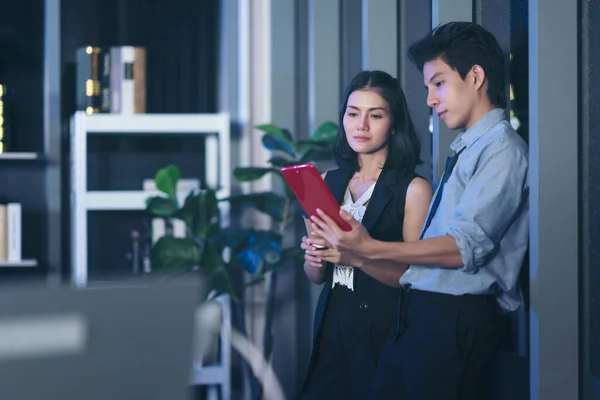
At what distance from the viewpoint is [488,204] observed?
153cm

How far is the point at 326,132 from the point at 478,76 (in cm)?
141

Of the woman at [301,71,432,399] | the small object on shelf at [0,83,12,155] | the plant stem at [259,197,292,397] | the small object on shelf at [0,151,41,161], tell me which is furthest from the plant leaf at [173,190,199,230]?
the woman at [301,71,432,399]

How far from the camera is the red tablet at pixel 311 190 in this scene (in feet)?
5.89

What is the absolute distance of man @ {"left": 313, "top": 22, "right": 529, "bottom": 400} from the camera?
61.4 inches

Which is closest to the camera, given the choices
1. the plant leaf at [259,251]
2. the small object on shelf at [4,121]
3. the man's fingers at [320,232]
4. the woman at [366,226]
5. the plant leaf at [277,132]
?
the man's fingers at [320,232]

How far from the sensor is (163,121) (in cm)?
356

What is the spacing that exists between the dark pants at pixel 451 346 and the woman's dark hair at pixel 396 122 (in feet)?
1.31

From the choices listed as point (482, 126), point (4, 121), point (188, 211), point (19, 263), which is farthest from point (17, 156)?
point (482, 126)

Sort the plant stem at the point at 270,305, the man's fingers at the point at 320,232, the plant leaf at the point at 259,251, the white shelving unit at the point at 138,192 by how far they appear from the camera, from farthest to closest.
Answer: the white shelving unit at the point at 138,192 → the plant stem at the point at 270,305 → the plant leaf at the point at 259,251 → the man's fingers at the point at 320,232

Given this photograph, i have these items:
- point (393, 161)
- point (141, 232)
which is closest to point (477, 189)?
point (393, 161)

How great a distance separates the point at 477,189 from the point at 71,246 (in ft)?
9.25

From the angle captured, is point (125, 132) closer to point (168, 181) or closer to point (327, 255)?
point (168, 181)

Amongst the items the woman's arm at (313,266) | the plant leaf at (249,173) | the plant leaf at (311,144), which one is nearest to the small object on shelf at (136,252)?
the plant leaf at (249,173)

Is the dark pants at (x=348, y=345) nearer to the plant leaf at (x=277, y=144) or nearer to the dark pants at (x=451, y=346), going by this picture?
the dark pants at (x=451, y=346)
